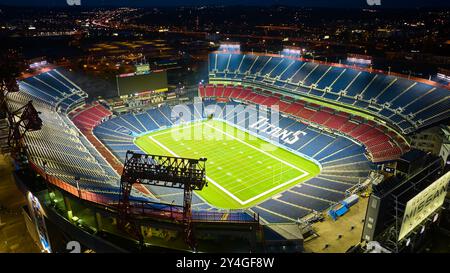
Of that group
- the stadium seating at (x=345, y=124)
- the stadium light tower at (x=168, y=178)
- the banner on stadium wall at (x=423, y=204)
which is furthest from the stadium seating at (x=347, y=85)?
the stadium light tower at (x=168, y=178)

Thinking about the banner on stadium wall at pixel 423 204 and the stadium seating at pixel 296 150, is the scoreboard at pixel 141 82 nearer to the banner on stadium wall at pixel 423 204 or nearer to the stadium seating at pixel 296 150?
the stadium seating at pixel 296 150

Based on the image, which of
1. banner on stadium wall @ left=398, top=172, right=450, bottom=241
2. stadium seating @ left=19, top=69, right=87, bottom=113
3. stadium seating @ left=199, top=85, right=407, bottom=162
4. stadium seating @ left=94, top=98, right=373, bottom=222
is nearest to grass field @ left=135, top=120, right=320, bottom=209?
stadium seating @ left=94, top=98, right=373, bottom=222

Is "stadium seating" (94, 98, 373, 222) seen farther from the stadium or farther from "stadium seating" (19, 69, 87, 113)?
"stadium seating" (19, 69, 87, 113)

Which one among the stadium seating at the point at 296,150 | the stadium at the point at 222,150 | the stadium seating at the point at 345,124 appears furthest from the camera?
the stadium seating at the point at 345,124

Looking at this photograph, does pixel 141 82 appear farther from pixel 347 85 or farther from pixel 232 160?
pixel 347 85

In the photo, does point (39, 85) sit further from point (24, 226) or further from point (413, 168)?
point (413, 168)

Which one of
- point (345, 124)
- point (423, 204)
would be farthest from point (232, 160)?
point (423, 204)

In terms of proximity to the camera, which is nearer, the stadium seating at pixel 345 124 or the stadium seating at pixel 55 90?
the stadium seating at pixel 345 124
